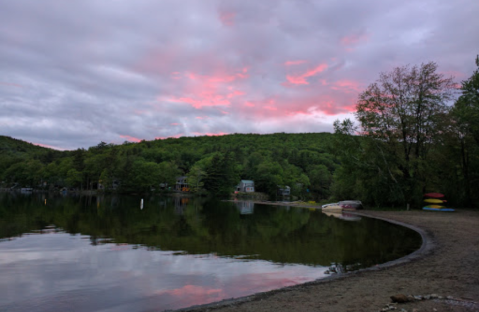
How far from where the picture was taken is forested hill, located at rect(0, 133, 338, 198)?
96750 millimetres

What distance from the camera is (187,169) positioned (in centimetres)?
12850

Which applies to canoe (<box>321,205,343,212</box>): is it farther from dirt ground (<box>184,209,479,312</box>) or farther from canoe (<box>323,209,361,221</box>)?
dirt ground (<box>184,209,479,312</box>)

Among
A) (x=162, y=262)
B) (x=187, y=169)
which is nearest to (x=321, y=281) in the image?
(x=162, y=262)

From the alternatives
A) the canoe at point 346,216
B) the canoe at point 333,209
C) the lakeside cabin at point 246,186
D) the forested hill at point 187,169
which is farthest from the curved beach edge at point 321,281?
the lakeside cabin at point 246,186

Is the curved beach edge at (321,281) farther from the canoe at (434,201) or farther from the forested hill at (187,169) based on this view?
the forested hill at (187,169)

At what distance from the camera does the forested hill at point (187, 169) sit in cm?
9675

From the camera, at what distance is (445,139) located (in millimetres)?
38094

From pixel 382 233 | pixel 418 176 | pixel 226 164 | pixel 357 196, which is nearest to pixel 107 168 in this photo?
pixel 226 164

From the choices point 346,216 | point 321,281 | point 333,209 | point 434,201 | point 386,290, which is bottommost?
point 346,216

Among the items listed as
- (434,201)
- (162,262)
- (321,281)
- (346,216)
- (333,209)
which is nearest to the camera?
(321,281)

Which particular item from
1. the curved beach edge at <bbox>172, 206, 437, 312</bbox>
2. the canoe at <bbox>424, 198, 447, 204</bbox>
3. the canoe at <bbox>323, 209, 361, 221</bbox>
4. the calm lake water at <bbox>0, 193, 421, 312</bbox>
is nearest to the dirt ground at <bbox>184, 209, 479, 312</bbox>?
the curved beach edge at <bbox>172, 206, 437, 312</bbox>

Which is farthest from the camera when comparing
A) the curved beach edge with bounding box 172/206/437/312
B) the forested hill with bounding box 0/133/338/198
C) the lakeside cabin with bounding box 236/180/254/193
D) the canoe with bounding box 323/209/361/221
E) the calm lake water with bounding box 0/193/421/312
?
the lakeside cabin with bounding box 236/180/254/193

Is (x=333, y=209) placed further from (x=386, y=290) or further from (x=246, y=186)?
(x=246, y=186)

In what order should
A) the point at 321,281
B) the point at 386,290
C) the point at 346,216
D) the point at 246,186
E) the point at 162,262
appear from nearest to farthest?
the point at 386,290 → the point at 321,281 → the point at 162,262 → the point at 346,216 → the point at 246,186
